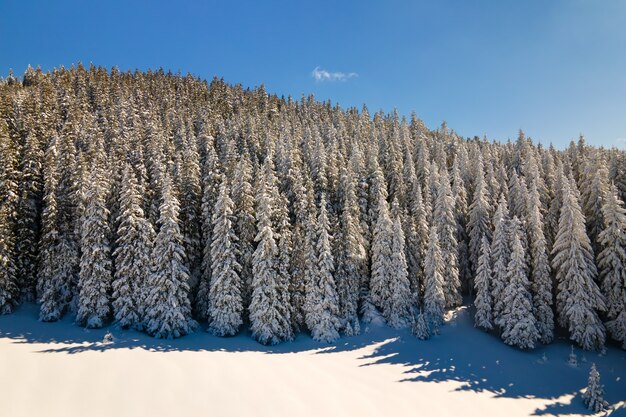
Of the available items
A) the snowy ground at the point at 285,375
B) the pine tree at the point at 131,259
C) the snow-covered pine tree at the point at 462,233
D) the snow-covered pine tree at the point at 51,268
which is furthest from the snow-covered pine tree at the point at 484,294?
the snow-covered pine tree at the point at 51,268

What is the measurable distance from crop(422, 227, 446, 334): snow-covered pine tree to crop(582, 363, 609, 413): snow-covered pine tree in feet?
47.4

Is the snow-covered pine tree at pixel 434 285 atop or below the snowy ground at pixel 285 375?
atop

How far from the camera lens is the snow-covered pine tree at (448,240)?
43.6 meters

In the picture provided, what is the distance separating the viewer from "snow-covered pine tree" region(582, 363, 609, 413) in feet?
88.8

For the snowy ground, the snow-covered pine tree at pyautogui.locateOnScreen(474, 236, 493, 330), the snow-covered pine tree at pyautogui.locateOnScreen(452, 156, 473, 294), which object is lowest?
the snowy ground

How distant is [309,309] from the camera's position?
39.2 meters

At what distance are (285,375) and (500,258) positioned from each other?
26167 millimetres

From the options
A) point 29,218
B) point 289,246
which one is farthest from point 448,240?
point 29,218

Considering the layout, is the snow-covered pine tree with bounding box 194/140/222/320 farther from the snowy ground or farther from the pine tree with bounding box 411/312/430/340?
the pine tree with bounding box 411/312/430/340

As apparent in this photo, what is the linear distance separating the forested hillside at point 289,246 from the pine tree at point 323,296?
0.15 metres

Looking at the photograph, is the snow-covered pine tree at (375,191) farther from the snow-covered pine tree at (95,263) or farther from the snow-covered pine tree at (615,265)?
the snow-covered pine tree at (95,263)

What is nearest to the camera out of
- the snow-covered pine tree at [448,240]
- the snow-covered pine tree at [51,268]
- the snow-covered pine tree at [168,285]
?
the snow-covered pine tree at [168,285]

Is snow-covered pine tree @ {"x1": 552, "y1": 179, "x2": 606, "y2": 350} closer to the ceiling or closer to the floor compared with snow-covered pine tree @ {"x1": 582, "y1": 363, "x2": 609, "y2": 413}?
closer to the ceiling

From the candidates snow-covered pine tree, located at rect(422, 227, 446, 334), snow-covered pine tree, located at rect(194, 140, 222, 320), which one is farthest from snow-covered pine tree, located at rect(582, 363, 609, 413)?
snow-covered pine tree, located at rect(194, 140, 222, 320)
